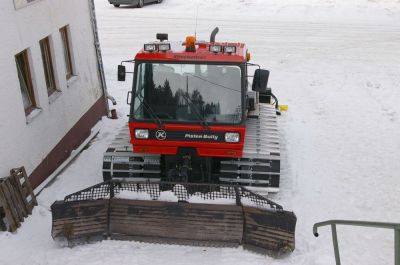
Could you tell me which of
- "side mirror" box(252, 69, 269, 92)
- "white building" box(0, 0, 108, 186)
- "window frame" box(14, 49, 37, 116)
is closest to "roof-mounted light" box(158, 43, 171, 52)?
"side mirror" box(252, 69, 269, 92)

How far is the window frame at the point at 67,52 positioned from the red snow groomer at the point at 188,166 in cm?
262

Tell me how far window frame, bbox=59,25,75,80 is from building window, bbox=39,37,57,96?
2.71 ft

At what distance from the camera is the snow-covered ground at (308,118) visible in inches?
259

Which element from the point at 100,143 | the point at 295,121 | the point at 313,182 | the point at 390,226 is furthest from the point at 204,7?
the point at 390,226

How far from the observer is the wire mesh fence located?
21.8ft

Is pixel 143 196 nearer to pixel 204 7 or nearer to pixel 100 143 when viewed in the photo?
pixel 100 143

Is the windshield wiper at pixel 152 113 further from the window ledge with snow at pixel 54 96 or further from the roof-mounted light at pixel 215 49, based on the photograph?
the window ledge with snow at pixel 54 96

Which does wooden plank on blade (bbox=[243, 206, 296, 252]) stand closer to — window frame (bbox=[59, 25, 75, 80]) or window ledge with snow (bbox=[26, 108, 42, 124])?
window ledge with snow (bbox=[26, 108, 42, 124])

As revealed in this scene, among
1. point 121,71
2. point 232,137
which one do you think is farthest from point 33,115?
point 232,137

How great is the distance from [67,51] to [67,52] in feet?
0.07

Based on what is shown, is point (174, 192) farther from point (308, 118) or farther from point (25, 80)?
point (308, 118)

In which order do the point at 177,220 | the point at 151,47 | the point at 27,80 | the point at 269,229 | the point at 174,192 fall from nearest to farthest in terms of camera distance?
the point at 269,229
the point at 177,220
the point at 174,192
the point at 151,47
the point at 27,80

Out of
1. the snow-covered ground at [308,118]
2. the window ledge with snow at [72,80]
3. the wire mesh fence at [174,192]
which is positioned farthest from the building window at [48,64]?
the wire mesh fence at [174,192]

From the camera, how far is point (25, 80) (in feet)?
26.8
